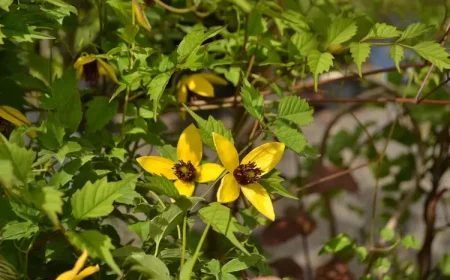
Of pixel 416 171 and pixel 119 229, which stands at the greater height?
pixel 119 229

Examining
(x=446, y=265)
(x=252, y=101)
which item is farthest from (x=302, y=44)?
(x=446, y=265)

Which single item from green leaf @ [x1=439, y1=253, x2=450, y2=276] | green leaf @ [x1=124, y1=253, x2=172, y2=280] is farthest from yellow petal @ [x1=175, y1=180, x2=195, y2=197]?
green leaf @ [x1=439, y1=253, x2=450, y2=276]

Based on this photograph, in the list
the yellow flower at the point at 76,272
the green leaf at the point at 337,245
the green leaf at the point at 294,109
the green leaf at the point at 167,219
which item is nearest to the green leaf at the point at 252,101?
the green leaf at the point at 294,109

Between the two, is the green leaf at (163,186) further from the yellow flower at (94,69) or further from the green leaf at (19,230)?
the yellow flower at (94,69)

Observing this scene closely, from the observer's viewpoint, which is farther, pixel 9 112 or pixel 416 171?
pixel 416 171

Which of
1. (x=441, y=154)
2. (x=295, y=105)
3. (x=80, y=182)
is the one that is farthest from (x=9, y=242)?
(x=441, y=154)

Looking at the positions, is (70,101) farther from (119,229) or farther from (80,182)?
(119,229)
